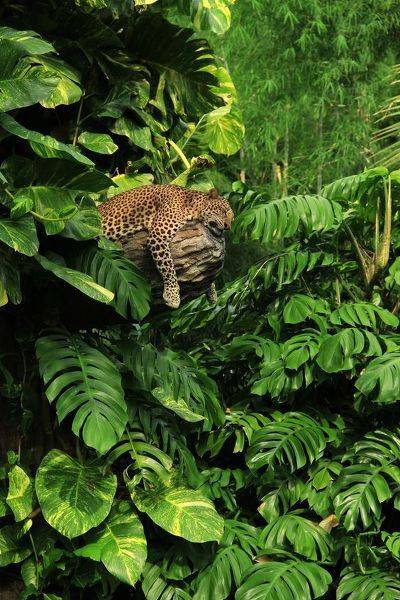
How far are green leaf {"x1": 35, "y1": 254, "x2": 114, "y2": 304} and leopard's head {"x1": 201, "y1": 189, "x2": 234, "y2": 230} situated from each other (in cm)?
54

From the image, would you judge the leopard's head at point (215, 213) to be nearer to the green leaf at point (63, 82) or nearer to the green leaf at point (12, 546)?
the green leaf at point (63, 82)

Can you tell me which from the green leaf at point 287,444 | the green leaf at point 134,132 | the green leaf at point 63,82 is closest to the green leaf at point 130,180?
the green leaf at point 134,132

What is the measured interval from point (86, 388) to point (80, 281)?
0.51 metres

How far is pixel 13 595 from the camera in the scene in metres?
3.75

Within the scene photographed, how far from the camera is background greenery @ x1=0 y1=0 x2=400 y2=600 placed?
11.4 feet

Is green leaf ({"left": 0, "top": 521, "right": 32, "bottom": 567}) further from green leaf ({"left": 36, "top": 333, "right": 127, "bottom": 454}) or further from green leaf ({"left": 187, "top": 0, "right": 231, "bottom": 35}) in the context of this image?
green leaf ({"left": 187, "top": 0, "right": 231, "bottom": 35})

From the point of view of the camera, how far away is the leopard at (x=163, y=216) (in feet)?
11.2

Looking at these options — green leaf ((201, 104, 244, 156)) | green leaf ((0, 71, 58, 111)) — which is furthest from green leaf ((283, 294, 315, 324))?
green leaf ((0, 71, 58, 111))

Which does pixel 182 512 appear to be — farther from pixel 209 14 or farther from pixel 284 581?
pixel 209 14

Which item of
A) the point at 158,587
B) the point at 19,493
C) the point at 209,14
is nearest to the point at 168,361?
the point at 19,493

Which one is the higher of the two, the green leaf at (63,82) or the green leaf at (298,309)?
the green leaf at (63,82)

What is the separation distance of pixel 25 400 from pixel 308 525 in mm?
1511

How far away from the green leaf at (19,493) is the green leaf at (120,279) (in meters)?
0.87

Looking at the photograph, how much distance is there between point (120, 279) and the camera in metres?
3.44
